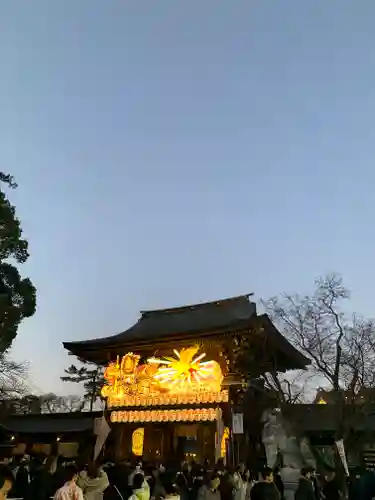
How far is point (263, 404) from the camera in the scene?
24391 mm

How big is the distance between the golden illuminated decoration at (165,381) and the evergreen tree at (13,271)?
5376 mm

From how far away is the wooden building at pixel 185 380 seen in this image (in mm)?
21625

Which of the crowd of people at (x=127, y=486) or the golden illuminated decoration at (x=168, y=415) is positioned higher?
the golden illuminated decoration at (x=168, y=415)

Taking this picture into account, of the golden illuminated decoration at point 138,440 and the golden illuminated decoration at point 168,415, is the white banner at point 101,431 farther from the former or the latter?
the golden illuminated decoration at point 138,440

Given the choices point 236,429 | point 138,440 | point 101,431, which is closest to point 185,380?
point 236,429

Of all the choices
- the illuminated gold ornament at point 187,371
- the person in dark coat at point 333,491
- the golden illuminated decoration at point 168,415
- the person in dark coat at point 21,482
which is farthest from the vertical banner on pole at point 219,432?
the person in dark coat at point 333,491

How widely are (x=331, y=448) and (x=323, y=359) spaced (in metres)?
6.03

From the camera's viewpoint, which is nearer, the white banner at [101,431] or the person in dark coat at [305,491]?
the person in dark coat at [305,491]

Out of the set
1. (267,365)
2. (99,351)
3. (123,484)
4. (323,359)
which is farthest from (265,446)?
(123,484)

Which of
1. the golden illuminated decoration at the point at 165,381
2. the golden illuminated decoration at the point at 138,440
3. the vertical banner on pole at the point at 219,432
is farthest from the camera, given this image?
the golden illuminated decoration at the point at 138,440

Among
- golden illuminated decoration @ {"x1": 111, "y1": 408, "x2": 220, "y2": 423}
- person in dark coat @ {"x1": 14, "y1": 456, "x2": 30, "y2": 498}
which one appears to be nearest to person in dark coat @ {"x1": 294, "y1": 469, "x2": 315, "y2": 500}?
person in dark coat @ {"x1": 14, "y1": 456, "x2": 30, "y2": 498}

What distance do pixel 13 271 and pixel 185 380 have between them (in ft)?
30.7

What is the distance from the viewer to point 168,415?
22.4 m

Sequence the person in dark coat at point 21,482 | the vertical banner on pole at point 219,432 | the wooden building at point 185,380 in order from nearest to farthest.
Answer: the person in dark coat at point 21,482 < the vertical banner on pole at point 219,432 < the wooden building at point 185,380
